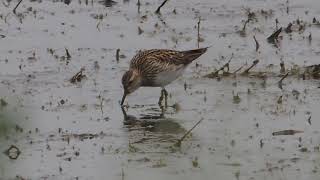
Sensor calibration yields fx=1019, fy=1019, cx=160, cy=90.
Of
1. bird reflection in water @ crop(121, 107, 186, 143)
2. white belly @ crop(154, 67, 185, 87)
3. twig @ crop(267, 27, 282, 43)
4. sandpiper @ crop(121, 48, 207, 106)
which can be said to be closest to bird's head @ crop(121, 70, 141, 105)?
sandpiper @ crop(121, 48, 207, 106)

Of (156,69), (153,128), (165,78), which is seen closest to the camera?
(153,128)

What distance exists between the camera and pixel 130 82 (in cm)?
1155

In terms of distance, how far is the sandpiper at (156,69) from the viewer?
38.5 feet

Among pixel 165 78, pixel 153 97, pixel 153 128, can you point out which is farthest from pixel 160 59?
pixel 153 128

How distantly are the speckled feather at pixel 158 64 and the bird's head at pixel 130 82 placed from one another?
0.41 feet

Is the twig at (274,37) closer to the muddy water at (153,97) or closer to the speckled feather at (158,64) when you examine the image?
the muddy water at (153,97)

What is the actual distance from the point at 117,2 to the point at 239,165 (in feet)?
29.7

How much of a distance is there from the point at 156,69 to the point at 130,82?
1.66ft

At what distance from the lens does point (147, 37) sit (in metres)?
14.9

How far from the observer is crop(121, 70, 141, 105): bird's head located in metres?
11.5

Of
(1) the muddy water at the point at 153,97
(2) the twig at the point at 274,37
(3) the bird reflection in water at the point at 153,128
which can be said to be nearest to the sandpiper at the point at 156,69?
(1) the muddy water at the point at 153,97

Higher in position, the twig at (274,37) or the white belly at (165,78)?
the twig at (274,37)

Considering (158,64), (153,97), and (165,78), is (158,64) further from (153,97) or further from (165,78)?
(153,97)

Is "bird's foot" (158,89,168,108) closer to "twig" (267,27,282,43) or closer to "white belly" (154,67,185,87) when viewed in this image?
"white belly" (154,67,185,87)
